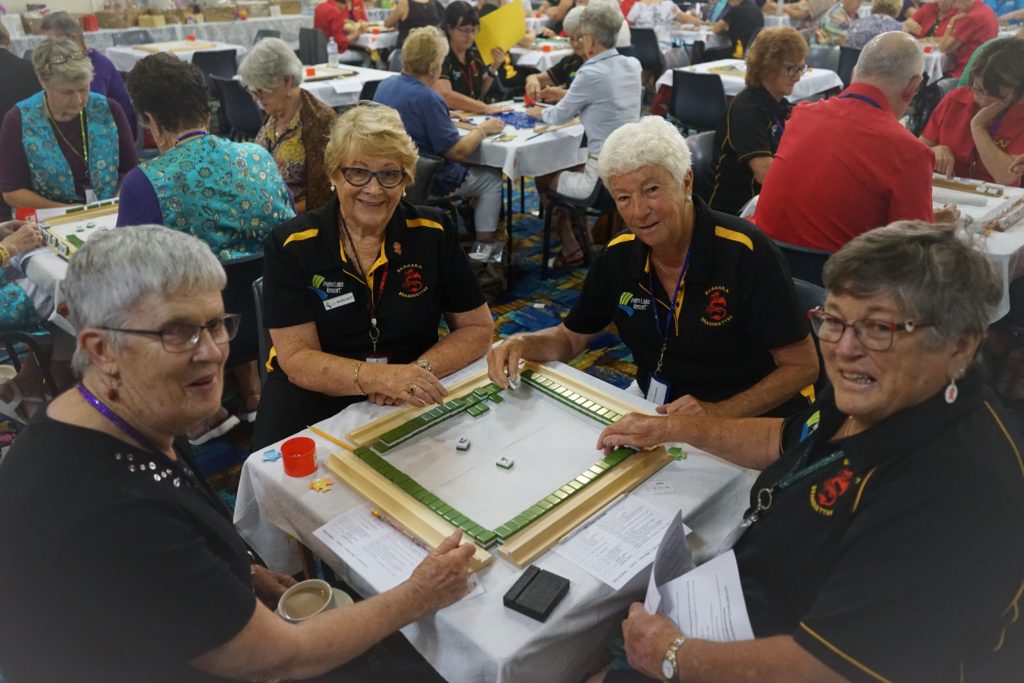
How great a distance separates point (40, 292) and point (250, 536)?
1713mm

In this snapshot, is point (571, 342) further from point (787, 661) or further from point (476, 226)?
point (476, 226)

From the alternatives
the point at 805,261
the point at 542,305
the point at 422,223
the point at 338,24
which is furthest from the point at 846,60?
the point at 422,223

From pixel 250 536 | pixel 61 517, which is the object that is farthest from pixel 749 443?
pixel 61 517

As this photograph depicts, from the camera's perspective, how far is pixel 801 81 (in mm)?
6520

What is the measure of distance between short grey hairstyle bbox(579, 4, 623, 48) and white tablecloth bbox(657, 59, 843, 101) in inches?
78.4

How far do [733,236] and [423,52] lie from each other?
3020 mm

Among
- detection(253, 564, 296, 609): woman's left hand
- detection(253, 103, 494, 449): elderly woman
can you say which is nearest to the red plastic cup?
detection(253, 564, 296, 609): woman's left hand

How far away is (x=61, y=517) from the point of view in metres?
1.06

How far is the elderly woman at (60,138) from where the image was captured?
334 cm

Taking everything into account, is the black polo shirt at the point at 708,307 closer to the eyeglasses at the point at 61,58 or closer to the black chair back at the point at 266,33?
the eyeglasses at the point at 61,58

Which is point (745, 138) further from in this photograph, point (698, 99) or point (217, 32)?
point (217, 32)

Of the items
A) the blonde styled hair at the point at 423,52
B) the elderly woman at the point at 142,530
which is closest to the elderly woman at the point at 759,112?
the blonde styled hair at the point at 423,52

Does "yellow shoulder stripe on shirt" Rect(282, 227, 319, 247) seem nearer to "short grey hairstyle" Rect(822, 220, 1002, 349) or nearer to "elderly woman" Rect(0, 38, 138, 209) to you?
"short grey hairstyle" Rect(822, 220, 1002, 349)

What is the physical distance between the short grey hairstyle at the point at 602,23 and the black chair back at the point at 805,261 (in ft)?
8.35
